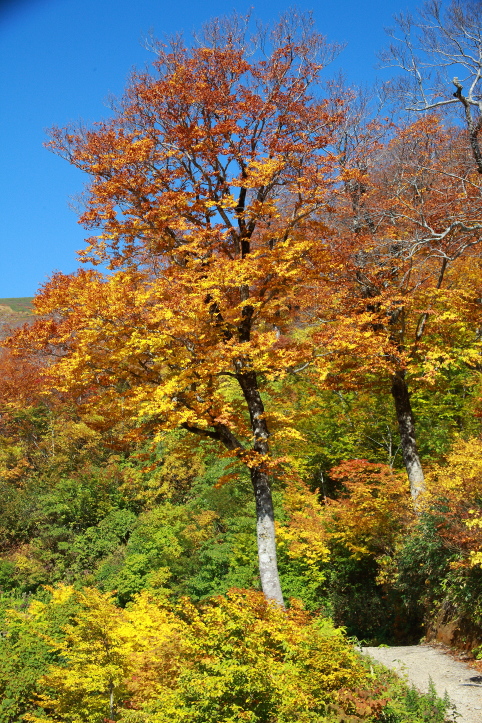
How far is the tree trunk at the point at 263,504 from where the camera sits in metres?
9.59

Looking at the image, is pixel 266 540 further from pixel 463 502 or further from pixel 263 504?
pixel 463 502

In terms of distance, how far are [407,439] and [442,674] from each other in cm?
529

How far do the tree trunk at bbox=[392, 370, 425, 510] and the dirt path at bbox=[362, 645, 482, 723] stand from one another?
325cm

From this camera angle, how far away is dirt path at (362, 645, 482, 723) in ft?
21.2

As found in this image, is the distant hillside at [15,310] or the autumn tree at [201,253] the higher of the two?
the distant hillside at [15,310]

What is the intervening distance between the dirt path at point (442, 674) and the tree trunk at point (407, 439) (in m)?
3.25

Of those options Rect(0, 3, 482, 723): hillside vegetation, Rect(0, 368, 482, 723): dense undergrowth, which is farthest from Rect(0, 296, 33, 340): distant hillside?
Rect(0, 3, 482, 723): hillside vegetation

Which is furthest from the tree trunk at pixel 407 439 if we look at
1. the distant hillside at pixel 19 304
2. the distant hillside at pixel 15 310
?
the distant hillside at pixel 19 304

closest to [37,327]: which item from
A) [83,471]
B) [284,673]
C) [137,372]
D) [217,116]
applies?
[137,372]

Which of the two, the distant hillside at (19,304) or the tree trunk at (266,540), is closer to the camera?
the tree trunk at (266,540)

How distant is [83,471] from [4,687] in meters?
13.9

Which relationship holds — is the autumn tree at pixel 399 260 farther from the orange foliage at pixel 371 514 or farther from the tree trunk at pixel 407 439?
the orange foliage at pixel 371 514

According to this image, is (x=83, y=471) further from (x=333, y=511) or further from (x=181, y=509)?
(x=333, y=511)

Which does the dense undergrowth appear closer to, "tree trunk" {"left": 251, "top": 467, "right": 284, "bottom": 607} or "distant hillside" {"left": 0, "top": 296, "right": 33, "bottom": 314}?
"tree trunk" {"left": 251, "top": 467, "right": 284, "bottom": 607}
